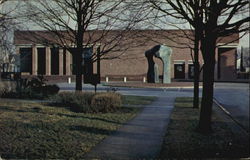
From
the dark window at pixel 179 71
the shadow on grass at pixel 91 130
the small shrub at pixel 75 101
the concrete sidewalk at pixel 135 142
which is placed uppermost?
the dark window at pixel 179 71

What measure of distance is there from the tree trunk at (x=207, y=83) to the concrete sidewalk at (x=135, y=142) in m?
1.04

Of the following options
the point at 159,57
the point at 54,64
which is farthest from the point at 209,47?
the point at 54,64

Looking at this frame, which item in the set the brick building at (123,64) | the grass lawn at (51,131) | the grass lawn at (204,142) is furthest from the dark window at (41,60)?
the grass lawn at (204,142)

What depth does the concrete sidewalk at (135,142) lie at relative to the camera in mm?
7027

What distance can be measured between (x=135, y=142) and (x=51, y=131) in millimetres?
2095

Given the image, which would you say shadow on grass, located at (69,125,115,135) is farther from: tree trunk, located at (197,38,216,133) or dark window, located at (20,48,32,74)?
dark window, located at (20,48,32,74)

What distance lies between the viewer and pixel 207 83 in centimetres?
947

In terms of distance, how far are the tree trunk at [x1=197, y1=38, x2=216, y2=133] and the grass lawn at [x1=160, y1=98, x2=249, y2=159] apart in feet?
0.89

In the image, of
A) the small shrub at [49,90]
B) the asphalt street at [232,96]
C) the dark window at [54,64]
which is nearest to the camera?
the asphalt street at [232,96]

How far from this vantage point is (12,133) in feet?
28.3

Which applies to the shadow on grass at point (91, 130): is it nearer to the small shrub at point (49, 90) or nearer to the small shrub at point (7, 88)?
the small shrub at point (49, 90)

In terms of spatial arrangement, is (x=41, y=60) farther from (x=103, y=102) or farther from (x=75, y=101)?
(x=103, y=102)

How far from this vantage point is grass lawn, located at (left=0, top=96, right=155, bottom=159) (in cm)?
708

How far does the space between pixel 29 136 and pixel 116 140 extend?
190 cm
